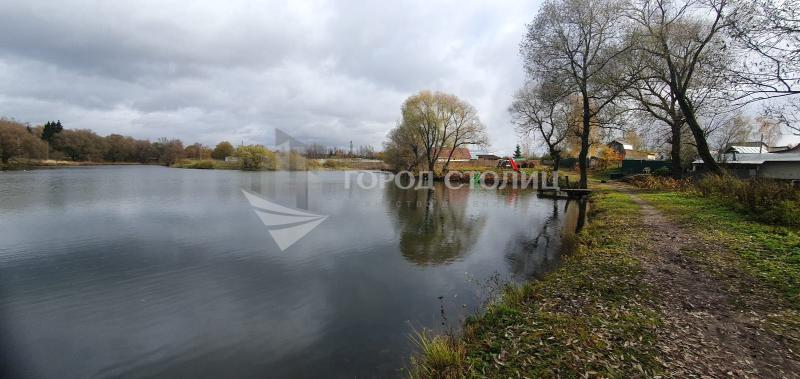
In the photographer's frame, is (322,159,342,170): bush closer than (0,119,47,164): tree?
No

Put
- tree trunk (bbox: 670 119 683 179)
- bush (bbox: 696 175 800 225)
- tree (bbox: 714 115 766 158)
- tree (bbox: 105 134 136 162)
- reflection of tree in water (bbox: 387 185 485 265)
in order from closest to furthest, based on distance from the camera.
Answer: bush (bbox: 696 175 800 225) < reflection of tree in water (bbox: 387 185 485 265) < tree trunk (bbox: 670 119 683 179) < tree (bbox: 714 115 766 158) < tree (bbox: 105 134 136 162)

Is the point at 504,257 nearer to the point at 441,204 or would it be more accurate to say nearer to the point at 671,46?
the point at 441,204

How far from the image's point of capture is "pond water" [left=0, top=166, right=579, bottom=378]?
17.3 ft

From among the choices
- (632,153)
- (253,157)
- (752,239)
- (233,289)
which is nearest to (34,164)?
(253,157)

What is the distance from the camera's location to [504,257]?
10508 mm

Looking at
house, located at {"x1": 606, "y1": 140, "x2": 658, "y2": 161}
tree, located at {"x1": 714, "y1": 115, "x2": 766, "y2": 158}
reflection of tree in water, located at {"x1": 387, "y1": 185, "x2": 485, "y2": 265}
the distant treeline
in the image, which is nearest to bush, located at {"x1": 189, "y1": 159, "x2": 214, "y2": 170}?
the distant treeline

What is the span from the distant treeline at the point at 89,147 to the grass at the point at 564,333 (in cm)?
7710

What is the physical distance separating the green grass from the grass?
6.22ft

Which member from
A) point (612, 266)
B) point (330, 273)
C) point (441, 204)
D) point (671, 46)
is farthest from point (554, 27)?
point (330, 273)

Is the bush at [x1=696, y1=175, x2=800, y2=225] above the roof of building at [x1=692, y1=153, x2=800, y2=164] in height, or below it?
below

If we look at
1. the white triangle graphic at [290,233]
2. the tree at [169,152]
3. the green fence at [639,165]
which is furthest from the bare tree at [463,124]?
the tree at [169,152]

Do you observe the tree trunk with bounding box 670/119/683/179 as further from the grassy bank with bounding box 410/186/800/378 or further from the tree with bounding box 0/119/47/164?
the tree with bounding box 0/119/47/164

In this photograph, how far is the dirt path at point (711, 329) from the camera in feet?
12.2

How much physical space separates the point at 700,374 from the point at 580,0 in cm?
2284
